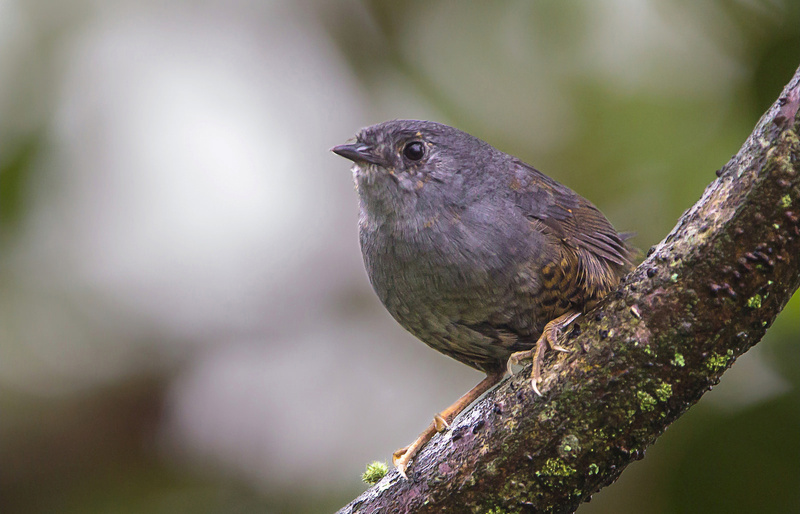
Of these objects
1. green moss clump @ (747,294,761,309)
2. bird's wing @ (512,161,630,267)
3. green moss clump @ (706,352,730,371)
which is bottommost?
green moss clump @ (706,352,730,371)

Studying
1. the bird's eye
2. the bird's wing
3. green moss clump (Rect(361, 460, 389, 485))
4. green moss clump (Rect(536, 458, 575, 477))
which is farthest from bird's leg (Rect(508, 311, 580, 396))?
the bird's eye

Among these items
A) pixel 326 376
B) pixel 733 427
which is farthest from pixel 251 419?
pixel 733 427

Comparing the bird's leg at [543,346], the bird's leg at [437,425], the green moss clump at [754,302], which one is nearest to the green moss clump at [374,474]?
the bird's leg at [437,425]

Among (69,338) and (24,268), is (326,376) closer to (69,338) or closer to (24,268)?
(69,338)

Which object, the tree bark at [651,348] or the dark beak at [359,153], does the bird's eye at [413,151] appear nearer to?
the dark beak at [359,153]

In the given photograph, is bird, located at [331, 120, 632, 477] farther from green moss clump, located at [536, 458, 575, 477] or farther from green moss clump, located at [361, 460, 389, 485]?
green moss clump, located at [536, 458, 575, 477]

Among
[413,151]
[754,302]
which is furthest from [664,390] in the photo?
[413,151]

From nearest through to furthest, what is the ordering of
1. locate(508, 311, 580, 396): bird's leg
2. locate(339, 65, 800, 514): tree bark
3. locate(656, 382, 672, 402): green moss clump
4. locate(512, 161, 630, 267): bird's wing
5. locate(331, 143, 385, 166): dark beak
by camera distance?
locate(339, 65, 800, 514): tree bark < locate(656, 382, 672, 402): green moss clump < locate(508, 311, 580, 396): bird's leg < locate(512, 161, 630, 267): bird's wing < locate(331, 143, 385, 166): dark beak
